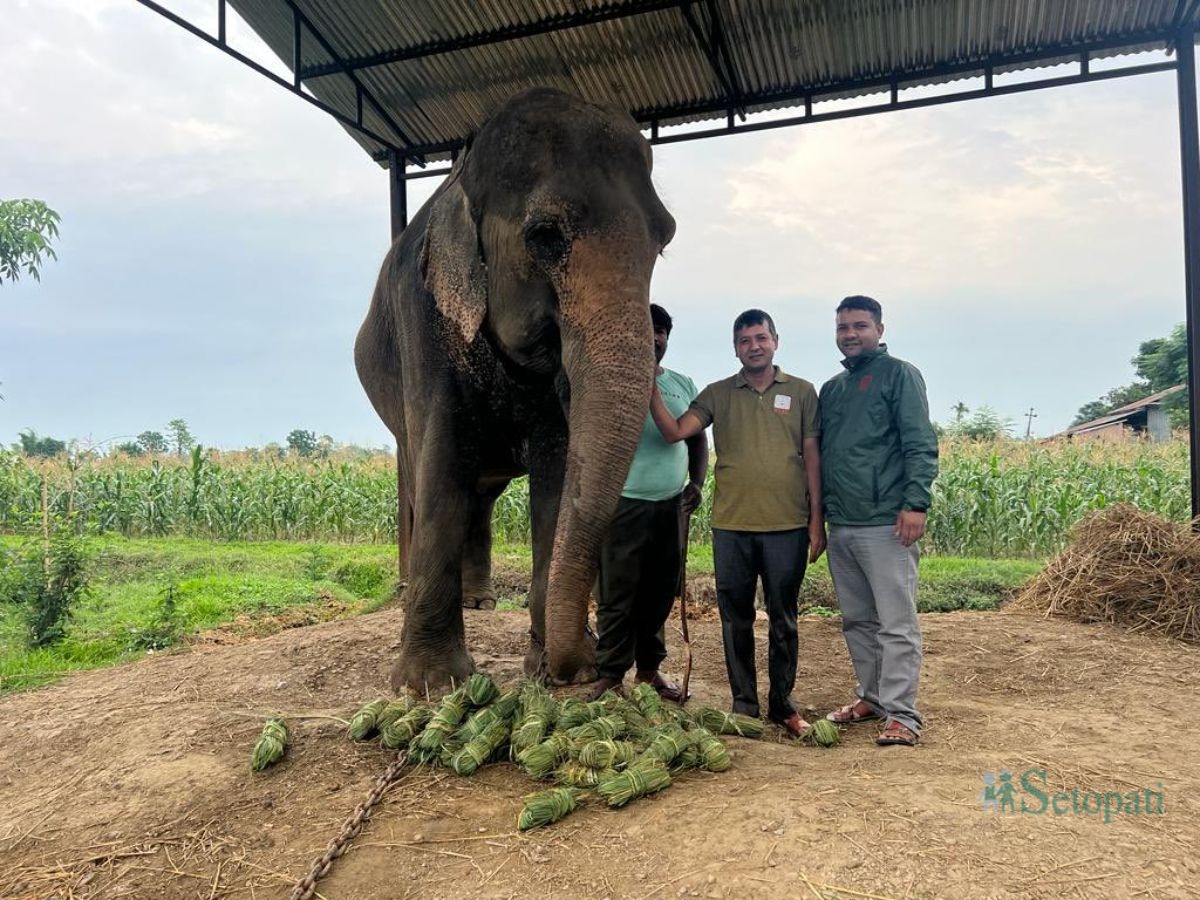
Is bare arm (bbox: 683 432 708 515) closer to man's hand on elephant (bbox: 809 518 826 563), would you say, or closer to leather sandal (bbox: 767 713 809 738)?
man's hand on elephant (bbox: 809 518 826 563)

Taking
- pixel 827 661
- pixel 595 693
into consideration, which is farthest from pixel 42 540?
pixel 827 661

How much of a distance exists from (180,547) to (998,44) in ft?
41.4

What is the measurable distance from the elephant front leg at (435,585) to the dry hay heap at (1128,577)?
513cm

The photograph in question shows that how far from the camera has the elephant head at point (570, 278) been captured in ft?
9.96

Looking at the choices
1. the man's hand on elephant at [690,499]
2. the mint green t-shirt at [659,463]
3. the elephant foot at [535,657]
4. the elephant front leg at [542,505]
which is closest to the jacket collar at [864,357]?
the mint green t-shirt at [659,463]

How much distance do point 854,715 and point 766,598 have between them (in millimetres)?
806

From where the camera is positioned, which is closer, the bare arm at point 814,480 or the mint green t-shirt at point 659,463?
the bare arm at point 814,480

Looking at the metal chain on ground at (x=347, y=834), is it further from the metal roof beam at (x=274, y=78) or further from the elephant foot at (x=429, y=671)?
the metal roof beam at (x=274, y=78)

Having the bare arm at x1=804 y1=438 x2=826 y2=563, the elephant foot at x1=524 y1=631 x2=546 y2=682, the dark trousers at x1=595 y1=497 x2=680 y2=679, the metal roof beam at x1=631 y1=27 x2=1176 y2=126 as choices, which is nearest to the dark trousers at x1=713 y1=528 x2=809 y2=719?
the bare arm at x1=804 y1=438 x2=826 y2=563

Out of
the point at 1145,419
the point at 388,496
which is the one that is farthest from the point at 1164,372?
the point at 388,496

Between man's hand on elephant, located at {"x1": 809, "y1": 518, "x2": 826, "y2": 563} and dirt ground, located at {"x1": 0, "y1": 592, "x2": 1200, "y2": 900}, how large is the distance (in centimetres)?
93

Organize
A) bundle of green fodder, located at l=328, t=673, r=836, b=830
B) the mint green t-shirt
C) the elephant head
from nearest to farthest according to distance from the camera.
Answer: bundle of green fodder, located at l=328, t=673, r=836, b=830 < the elephant head < the mint green t-shirt

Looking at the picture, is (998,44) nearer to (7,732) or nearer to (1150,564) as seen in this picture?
(1150,564)

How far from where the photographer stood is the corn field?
37.9 ft
